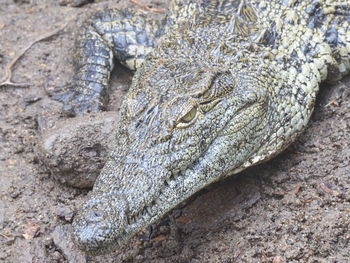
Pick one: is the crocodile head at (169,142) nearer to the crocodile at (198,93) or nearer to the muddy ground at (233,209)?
the crocodile at (198,93)

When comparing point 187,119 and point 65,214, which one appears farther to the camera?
point 65,214

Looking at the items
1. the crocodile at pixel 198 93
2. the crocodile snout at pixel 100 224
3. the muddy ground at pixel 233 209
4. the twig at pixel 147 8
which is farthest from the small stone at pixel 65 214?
the twig at pixel 147 8

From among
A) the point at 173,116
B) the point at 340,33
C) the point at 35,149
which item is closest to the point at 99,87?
the point at 35,149

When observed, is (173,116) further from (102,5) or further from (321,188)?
(102,5)

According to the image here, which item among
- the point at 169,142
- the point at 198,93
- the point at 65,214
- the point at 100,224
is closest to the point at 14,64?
the point at 65,214

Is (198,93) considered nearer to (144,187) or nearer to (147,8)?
(144,187)

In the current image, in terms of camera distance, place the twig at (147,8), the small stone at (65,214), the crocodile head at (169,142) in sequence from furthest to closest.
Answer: the twig at (147,8)
the small stone at (65,214)
the crocodile head at (169,142)

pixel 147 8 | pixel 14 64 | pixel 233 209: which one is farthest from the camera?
pixel 147 8
